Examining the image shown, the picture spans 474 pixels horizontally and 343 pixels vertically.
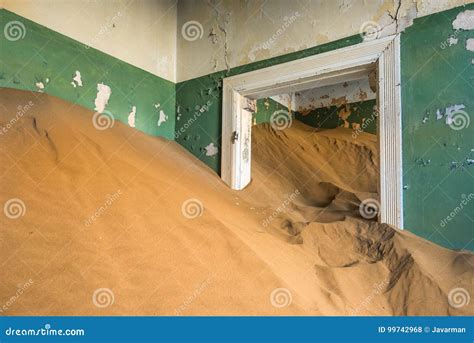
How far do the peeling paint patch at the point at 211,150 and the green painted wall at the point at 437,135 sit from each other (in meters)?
2.29

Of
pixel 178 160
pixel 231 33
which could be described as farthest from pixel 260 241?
pixel 231 33

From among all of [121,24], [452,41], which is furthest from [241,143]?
[452,41]

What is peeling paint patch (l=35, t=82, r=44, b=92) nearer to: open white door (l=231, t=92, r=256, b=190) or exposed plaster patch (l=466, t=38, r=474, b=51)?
open white door (l=231, t=92, r=256, b=190)

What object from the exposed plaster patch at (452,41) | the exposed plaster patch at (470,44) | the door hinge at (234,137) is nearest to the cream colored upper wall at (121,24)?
the door hinge at (234,137)

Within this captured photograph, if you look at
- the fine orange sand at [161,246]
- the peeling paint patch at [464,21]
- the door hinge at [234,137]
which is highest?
the peeling paint patch at [464,21]

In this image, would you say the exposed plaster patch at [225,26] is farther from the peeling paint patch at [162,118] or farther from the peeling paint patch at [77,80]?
the peeling paint patch at [77,80]

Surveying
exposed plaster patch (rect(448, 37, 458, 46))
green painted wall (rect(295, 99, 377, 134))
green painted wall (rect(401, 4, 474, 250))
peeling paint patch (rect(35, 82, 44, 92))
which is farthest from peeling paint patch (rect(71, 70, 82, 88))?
green painted wall (rect(295, 99, 377, 134))

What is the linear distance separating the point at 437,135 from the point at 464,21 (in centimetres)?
97

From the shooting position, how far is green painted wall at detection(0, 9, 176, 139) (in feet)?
10.8

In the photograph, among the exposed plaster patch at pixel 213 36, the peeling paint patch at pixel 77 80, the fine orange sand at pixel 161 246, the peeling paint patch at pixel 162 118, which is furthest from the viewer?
the peeling paint patch at pixel 162 118

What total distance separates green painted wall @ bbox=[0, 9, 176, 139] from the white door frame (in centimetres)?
101

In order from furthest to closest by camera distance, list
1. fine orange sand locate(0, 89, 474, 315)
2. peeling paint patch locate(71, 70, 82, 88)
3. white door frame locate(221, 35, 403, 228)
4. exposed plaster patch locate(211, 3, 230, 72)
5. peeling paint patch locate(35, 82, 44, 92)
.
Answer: exposed plaster patch locate(211, 3, 230, 72)
peeling paint patch locate(71, 70, 82, 88)
peeling paint patch locate(35, 82, 44, 92)
white door frame locate(221, 35, 403, 228)
fine orange sand locate(0, 89, 474, 315)

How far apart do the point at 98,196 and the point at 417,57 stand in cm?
293

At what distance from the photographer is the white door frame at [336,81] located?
307cm
